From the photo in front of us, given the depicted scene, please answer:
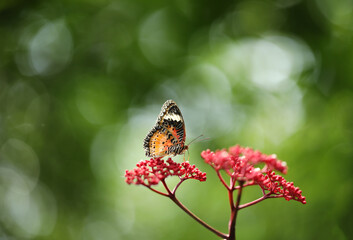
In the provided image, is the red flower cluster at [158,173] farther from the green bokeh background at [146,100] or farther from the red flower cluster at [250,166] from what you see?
the green bokeh background at [146,100]

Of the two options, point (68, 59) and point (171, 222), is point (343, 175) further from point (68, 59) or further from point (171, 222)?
point (68, 59)

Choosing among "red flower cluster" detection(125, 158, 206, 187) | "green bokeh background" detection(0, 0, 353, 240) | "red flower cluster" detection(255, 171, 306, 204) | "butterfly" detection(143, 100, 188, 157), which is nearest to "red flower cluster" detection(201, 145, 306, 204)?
"red flower cluster" detection(255, 171, 306, 204)

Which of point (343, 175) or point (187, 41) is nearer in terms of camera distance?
point (343, 175)

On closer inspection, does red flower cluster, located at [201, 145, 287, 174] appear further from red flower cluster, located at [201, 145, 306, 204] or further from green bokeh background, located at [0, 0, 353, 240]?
green bokeh background, located at [0, 0, 353, 240]

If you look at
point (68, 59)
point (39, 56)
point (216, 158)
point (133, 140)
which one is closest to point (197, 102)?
point (133, 140)

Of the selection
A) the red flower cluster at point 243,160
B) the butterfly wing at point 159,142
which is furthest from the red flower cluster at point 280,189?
the butterfly wing at point 159,142

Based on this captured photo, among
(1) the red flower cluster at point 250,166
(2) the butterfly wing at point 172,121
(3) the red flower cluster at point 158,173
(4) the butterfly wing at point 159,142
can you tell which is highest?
(2) the butterfly wing at point 172,121

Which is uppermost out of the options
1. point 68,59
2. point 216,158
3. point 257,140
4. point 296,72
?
point 68,59
